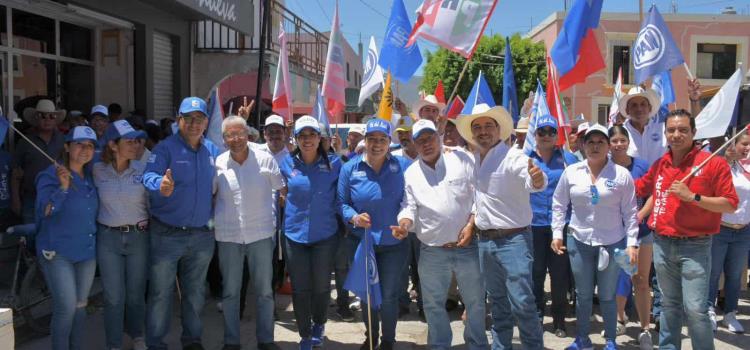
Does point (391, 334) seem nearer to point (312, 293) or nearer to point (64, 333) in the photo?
point (312, 293)

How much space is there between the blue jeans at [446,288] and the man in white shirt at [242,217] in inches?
50.6

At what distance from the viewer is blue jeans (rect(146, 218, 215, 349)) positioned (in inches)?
184

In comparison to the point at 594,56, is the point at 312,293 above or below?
below

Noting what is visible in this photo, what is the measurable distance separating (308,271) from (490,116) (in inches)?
74.3

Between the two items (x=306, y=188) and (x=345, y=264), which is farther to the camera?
(x=345, y=264)

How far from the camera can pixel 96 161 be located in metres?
4.66

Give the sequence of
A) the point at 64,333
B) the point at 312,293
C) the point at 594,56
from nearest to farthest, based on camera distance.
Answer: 1. the point at 64,333
2. the point at 312,293
3. the point at 594,56

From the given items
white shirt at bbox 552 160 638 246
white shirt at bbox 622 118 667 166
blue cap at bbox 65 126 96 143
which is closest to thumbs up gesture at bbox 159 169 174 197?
blue cap at bbox 65 126 96 143

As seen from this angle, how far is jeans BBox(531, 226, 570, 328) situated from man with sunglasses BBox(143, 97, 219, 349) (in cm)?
287

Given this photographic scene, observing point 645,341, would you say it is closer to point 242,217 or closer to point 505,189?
point 505,189

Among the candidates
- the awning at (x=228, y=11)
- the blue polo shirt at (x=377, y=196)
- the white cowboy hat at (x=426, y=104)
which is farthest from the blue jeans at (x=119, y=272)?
the awning at (x=228, y=11)

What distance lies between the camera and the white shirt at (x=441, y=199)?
14.4ft

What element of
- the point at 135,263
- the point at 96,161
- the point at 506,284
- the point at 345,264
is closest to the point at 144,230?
the point at 135,263

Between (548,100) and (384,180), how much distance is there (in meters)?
2.59
